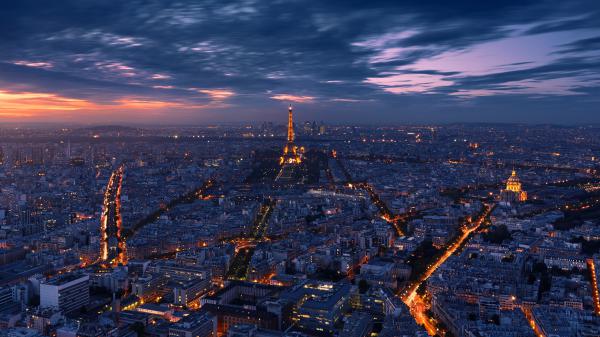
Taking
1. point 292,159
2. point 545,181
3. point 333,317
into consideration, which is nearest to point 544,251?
point 333,317

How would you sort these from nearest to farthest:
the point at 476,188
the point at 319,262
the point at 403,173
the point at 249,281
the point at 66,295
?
the point at 66,295, the point at 249,281, the point at 319,262, the point at 476,188, the point at 403,173

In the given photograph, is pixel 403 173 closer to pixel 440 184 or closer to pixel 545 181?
pixel 440 184

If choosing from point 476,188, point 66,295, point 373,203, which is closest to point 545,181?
point 476,188

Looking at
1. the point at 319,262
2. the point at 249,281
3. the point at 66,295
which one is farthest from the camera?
the point at 319,262

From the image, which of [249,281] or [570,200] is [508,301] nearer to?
[249,281]

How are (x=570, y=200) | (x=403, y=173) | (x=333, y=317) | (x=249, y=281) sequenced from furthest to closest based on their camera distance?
(x=403, y=173) < (x=570, y=200) < (x=249, y=281) < (x=333, y=317)

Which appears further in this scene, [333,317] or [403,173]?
[403,173]
